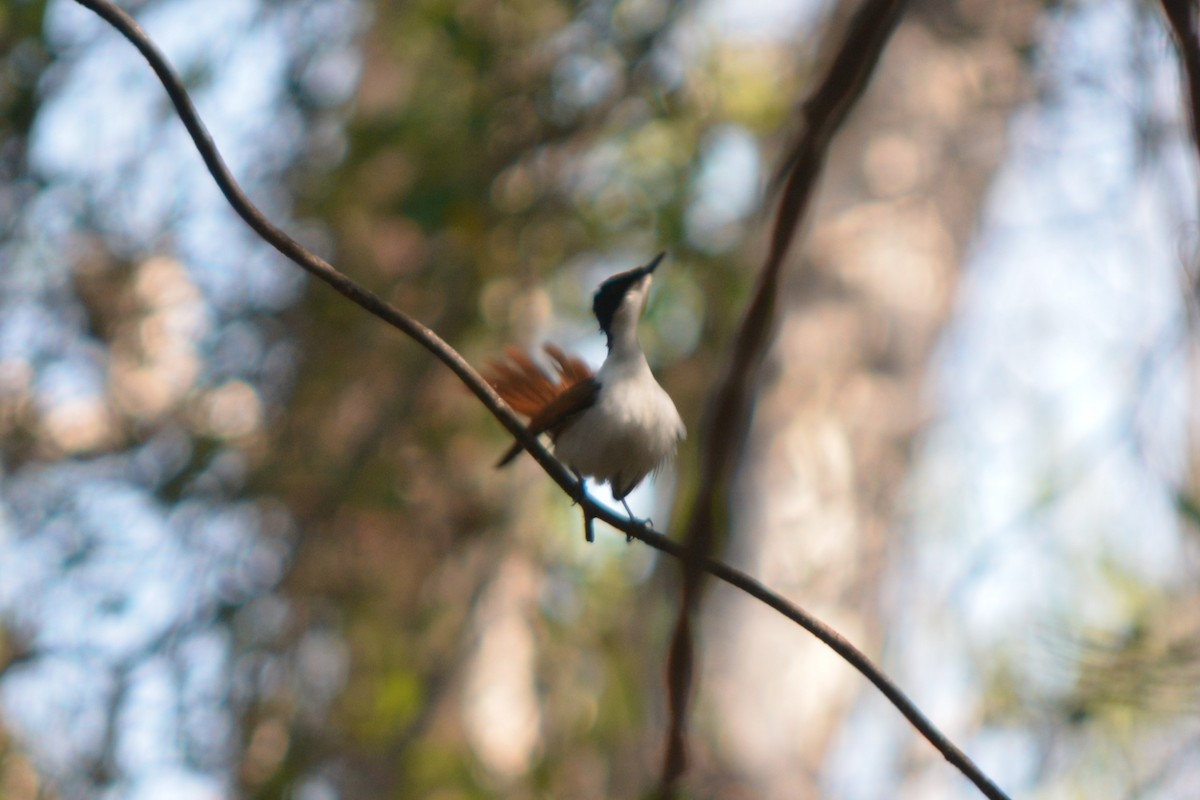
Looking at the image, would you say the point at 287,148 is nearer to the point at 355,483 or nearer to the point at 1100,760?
the point at 355,483

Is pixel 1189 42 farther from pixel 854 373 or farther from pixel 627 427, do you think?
pixel 854 373

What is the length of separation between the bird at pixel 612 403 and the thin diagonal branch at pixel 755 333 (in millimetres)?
1686

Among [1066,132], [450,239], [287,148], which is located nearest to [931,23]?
[1066,132]

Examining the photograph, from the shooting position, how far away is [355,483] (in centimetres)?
688

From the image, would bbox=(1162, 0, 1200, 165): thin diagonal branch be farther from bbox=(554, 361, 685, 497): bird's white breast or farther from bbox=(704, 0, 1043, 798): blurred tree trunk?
bbox=(704, 0, 1043, 798): blurred tree trunk

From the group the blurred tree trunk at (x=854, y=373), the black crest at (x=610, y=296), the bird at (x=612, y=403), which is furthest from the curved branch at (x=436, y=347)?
the blurred tree trunk at (x=854, y=373)

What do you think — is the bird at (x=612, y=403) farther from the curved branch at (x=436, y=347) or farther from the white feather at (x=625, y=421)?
the curved branch at (x=436, y=347)

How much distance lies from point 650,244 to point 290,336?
2056 mm

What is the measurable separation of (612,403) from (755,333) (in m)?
1.89

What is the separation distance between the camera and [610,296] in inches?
114

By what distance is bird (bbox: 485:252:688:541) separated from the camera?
2.69 metres

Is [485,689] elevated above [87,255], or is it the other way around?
[87,255]

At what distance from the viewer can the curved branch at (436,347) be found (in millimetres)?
1146

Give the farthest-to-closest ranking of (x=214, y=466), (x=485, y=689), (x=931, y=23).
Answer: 1. (x=485, y=689)
2. (x=931, y=23)
3. (x=214, y=466)
